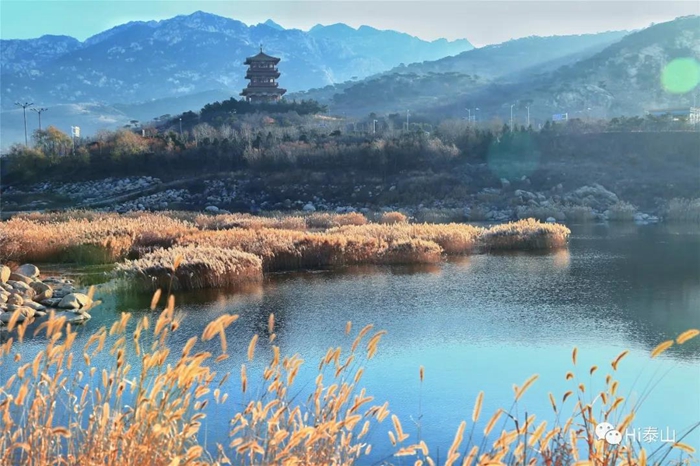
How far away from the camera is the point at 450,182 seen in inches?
1652

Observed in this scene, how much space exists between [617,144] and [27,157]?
4081 cm

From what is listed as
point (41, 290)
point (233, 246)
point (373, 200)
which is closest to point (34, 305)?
point (41, 290)

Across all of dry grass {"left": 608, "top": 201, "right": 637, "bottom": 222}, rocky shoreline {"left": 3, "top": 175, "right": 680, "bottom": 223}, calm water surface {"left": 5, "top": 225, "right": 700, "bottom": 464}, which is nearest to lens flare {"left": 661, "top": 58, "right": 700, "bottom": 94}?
rocky shoreline {"left": 3, "top": 175, "right": 680, "bottom": 223}

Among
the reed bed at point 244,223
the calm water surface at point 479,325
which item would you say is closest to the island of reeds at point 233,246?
the calm water surface at point 479,325

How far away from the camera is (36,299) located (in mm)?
14258

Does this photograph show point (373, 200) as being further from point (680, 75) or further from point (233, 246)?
point (680, 75)

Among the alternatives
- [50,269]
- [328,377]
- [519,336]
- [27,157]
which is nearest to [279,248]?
[50,269]

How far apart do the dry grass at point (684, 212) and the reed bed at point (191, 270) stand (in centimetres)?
2326

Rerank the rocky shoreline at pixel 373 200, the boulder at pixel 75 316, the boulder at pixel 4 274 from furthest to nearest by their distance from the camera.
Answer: the rocky shoreline at pixel 373 200 → the boulder at pixel 4 274 → the boulder at pixel 75 316

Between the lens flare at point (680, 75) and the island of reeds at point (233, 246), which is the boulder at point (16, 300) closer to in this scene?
the island of reeds at point (233, 246)

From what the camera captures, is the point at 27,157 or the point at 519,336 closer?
the point at 519,336

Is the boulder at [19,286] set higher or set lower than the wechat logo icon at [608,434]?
lower

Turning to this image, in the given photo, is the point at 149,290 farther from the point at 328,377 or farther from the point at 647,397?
the point at 647,397

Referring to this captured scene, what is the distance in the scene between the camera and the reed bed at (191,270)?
1516 centimetres
